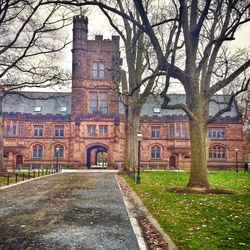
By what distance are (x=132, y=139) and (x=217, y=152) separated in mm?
26041

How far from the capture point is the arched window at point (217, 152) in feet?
155

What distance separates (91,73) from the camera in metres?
47.3

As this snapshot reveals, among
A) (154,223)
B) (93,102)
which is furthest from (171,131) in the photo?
(154,223)

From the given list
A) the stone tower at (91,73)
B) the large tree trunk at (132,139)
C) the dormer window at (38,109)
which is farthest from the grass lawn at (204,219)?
the dormer window at (38,109)

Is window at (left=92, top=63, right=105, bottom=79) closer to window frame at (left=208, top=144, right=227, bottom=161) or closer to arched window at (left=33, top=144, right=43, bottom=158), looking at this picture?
arched window at (left=33, top=144, right=43, bottom=158)

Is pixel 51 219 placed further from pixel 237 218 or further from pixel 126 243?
pixel 237 218

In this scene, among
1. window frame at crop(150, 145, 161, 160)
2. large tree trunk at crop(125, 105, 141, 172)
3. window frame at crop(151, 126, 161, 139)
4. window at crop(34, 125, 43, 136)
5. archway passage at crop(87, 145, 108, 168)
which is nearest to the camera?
large tree trunk at crop(125, 105, 141, 172)

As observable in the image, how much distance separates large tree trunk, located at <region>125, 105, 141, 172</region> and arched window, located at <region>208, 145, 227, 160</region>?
25055mm

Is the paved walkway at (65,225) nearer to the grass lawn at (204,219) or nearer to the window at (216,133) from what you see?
the grass lawn at (204,219)

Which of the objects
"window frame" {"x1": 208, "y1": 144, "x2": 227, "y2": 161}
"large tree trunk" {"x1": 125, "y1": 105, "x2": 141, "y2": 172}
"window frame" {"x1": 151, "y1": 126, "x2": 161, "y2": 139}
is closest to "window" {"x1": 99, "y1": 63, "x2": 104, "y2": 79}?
"window frame" {"x1": 151, "y1": 126, "x2": 161, "y2": 139}

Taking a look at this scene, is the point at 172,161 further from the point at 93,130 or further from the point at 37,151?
the point at 37,151

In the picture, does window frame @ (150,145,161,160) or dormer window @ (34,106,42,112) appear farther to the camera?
dormer window @ (34,106,42,112)

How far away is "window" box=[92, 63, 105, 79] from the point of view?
47469 mm

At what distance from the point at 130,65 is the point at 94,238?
20.4 meters
